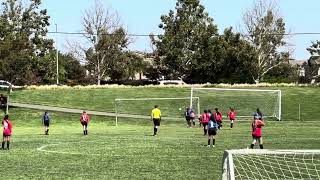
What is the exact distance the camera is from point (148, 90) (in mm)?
70688

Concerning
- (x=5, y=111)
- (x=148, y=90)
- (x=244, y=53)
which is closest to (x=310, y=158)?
(x=5, y=111)

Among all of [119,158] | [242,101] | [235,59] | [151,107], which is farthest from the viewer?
[235,59]

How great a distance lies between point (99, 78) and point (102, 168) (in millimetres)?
67452

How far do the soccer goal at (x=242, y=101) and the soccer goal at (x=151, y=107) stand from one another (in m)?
1.80

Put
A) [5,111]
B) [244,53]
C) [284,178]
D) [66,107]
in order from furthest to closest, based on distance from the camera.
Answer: [244,53] → [66,107] → [5,111] → [284,178]

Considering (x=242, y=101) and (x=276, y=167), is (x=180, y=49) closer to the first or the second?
(x=242, y=101)

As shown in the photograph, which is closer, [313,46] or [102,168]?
[102,168]

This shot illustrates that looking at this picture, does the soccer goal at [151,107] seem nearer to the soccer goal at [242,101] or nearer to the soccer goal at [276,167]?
the soccer goal at [242,101]

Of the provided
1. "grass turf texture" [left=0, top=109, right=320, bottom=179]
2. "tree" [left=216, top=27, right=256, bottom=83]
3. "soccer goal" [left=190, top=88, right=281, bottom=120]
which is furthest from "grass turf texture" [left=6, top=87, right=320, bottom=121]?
"grass turf texture" [left=0, top=109, right=320, bottom=179]

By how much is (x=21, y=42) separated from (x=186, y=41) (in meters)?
23.4

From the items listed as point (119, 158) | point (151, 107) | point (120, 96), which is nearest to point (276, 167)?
point (119, 158)

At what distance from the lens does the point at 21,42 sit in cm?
6869

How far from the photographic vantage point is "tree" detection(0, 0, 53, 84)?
67000 millimetres

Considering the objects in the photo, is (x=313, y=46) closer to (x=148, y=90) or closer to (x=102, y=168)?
(x=148, y=90)
